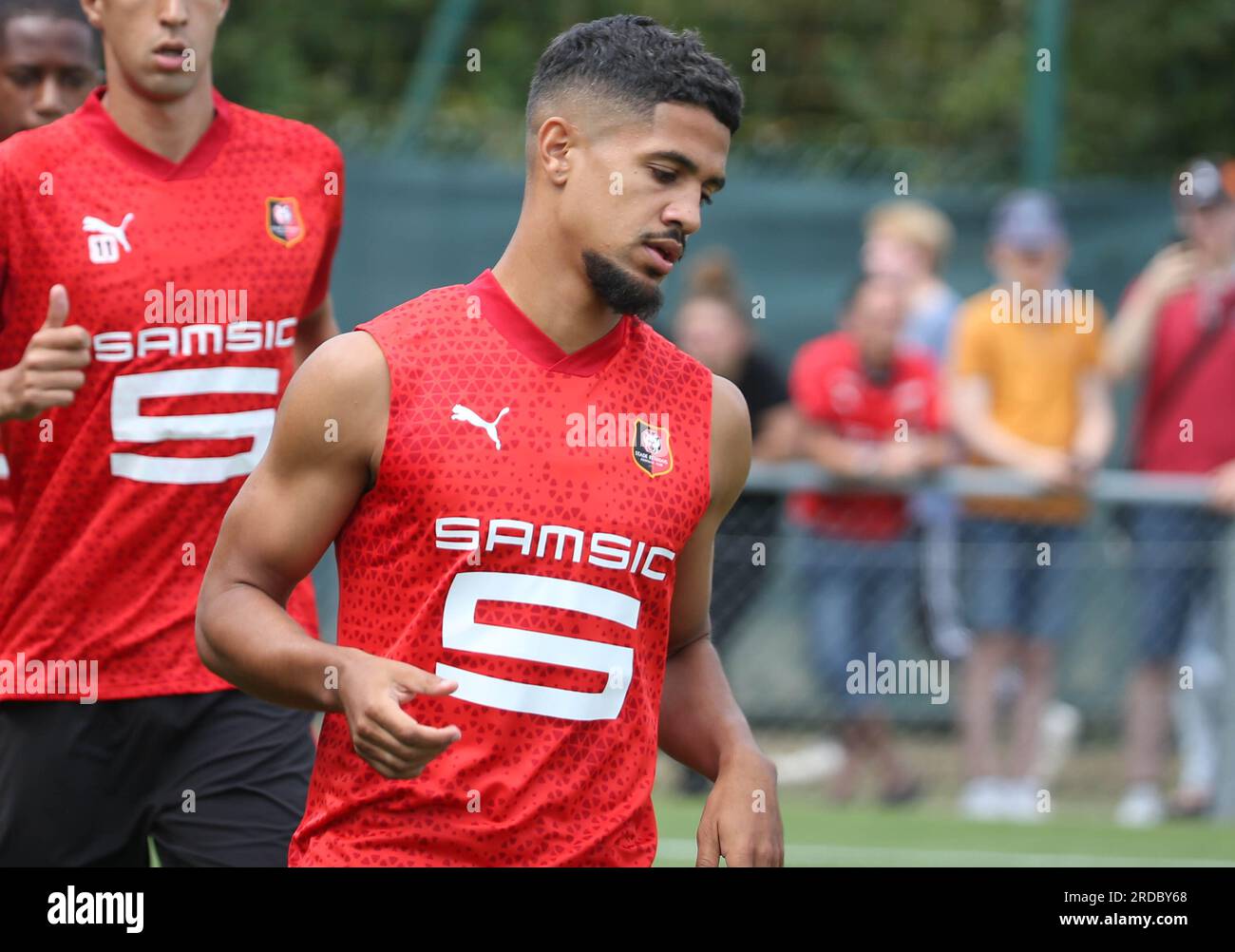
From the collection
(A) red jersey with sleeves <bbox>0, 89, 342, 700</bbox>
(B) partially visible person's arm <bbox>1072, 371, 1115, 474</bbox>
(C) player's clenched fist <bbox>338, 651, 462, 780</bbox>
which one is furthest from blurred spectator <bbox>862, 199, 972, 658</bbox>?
(C) player's clenched fist <bbox>338, 651, 462, 780</bbox>

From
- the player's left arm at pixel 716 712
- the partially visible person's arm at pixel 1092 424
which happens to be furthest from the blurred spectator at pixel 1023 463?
the player's left arm at pixel 716 712

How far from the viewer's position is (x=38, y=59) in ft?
16.5

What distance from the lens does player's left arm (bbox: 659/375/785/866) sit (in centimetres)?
361

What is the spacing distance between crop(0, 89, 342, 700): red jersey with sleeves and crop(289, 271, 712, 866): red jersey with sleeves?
0.99 meters

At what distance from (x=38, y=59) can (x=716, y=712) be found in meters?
2.40

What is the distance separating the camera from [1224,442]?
30.1 ft

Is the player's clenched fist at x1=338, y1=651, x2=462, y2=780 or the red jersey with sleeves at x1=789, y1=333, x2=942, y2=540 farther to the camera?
the red jersey with sleeves at x1=789, y1=333, x2=942, y2=540

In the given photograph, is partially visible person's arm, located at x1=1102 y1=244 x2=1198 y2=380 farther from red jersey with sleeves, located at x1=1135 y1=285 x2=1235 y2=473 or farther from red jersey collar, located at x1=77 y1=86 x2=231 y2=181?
red jersey collar, located at x1=77 y1=86 x2=231 y2=181

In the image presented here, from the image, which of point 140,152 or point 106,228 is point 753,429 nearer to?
point 140,152

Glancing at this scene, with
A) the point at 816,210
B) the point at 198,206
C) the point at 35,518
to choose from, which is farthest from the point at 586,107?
the point at 816,210

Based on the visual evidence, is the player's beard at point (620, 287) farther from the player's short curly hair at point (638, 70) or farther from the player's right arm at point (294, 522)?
Answer: the player's right arm at point (294, 522)

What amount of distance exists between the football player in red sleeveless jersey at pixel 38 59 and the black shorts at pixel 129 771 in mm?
1424

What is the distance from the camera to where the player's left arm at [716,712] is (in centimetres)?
361
